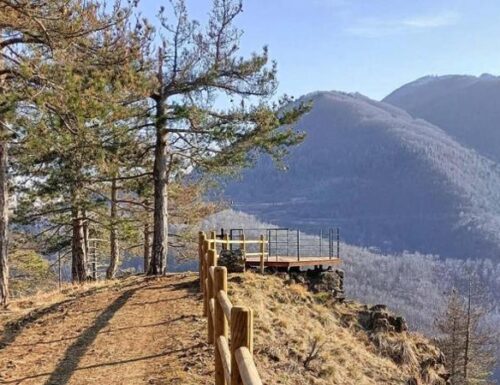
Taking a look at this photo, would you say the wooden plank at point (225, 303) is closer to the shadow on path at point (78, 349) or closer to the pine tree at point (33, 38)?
Result: the shadow on path at point (78, 349)

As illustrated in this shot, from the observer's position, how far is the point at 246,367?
3.04 m

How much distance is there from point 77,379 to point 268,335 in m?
3.62

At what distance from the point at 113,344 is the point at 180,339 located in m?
1.01

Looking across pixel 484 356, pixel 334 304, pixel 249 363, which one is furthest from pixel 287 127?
pixel 484 356

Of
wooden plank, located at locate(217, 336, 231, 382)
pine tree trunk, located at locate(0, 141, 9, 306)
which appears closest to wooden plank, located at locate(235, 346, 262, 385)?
wooden plank, located at locate(217, 336, 231, 382)

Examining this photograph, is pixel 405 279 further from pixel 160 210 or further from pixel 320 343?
pixel 320 343

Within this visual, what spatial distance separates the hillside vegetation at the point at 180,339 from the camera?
6.78 meters

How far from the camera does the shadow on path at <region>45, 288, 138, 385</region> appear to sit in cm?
642

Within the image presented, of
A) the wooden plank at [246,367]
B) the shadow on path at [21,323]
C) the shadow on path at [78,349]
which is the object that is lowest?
the shadow on path at [21,323]

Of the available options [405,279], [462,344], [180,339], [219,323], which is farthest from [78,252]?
[405,279]

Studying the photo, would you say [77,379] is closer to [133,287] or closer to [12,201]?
[133,287]

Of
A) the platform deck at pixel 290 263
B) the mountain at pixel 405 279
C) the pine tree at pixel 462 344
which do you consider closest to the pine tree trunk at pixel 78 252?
the platform deck at pixel 290 263

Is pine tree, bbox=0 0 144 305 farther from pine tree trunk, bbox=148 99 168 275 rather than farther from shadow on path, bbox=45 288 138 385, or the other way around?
pine tree trunk, bbox=148 99 168 275

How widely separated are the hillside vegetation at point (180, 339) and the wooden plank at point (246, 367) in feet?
9.72
